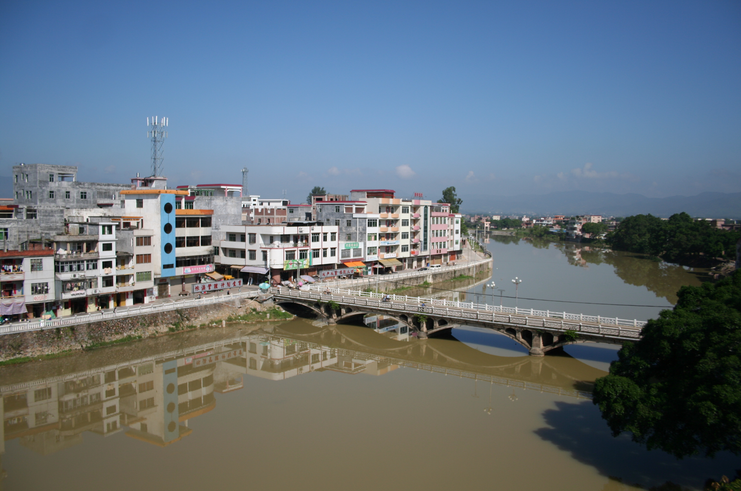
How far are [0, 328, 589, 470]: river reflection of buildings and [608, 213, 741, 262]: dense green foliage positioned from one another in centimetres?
5418

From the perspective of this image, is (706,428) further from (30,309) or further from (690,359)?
(30,309)

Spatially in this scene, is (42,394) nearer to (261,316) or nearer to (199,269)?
(261,316)

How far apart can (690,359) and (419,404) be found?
1002 cm

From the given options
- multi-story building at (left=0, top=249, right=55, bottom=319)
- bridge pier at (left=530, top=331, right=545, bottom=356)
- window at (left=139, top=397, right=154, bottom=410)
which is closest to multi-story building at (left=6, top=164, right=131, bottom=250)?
multi-story building at (left=0, top=249, right=55, bottom=319)

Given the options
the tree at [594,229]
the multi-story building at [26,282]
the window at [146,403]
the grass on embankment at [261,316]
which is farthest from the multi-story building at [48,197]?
the tree at [594,229]

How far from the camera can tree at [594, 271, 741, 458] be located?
12.1m

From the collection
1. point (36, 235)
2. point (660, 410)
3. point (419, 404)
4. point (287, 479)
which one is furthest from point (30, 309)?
point (660, 410)

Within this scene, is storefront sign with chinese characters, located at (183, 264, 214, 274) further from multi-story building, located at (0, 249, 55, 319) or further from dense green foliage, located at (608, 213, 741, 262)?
dense green foliage, located at (608, 213, 741, 262)

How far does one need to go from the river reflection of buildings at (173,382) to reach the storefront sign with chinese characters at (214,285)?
5985mm

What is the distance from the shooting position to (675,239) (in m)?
69.9

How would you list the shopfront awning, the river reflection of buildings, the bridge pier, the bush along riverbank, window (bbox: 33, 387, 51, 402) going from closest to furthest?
1. the river reflection of buildings
2. window (bbox: 33, 387, 51, 402)
3. the bush along riverbank
4. the bridge pier
5. the shopfront awning

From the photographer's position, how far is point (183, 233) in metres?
34.6

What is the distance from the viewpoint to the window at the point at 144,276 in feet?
99.9

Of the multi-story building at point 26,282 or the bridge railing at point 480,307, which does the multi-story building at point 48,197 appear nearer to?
the multi-story building at point 26,282
